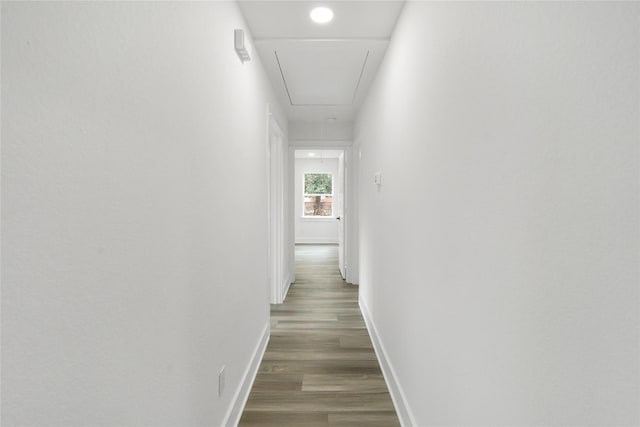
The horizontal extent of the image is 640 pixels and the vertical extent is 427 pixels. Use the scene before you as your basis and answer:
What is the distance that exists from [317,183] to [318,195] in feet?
1.17

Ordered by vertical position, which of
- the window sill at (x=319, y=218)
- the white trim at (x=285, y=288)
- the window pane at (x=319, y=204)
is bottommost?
the white trim at (x=285, y=288)

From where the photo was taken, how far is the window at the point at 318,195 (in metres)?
9.61

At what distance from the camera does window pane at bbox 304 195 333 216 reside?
967cm

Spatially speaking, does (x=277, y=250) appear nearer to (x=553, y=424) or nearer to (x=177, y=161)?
(x=177, y=161)

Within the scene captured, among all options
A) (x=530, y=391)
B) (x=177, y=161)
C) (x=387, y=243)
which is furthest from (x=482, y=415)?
(x=387, y=243)

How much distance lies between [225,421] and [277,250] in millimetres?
2302

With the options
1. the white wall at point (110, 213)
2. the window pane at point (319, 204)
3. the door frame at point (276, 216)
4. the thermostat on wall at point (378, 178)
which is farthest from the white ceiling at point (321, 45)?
the window pane at point (319, 204)

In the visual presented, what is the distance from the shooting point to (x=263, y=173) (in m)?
2.87

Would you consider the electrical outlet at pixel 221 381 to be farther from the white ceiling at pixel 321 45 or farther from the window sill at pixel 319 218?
the window sill at pixel 319 218

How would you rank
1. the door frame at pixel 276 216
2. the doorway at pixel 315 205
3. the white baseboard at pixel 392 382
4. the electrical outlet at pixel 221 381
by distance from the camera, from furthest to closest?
1. the doorway at pixel 315 205
2. the door frame at pixel 276 216
3. the white baseboard at pixel 392 382
4. the electrical outlet at pixel 221 381

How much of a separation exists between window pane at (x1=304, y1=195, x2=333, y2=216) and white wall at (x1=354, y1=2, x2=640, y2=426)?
8.10 metres

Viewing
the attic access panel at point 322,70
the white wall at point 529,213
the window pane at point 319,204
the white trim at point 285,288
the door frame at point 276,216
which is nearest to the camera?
the white wall at point 529,213

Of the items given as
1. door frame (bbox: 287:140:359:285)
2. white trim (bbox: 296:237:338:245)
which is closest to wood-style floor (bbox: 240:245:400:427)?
door frame (bbox: 287:140:359:285)

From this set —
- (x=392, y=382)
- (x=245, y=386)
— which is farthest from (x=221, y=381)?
(x=392, y=382)
